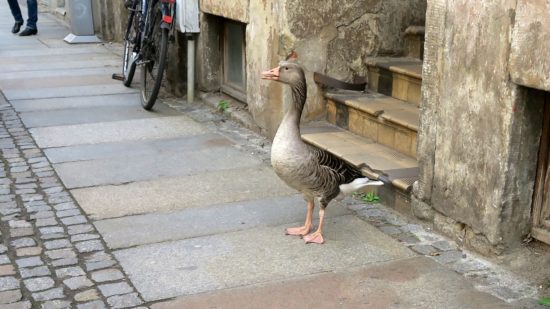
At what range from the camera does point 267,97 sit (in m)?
6.84

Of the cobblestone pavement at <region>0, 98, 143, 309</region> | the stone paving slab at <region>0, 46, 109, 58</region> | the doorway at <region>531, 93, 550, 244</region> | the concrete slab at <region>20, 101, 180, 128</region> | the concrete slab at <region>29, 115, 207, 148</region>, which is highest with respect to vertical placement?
the doorway at <region>531, 93, 550, 244</region>

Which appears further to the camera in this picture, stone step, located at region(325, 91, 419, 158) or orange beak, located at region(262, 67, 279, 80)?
stone step, located at region(325, 91, 419, 158)

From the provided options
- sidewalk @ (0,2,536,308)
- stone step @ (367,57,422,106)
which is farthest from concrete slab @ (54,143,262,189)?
stone step @ (367,57,422,106)

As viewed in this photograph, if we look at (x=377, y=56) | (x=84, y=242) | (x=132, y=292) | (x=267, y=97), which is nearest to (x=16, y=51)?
(x=267, y=97)

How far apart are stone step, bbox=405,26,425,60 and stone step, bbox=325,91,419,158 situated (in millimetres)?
606

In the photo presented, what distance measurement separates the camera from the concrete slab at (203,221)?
15.1ft

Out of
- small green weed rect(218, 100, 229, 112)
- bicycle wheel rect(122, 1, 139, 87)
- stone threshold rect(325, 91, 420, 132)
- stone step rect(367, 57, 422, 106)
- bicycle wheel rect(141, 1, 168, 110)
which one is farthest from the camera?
bicycle wheel rect(122, 1, 139, 87)

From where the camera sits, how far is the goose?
425 centimetres

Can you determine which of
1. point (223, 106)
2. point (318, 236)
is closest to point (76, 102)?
point (223, 106)

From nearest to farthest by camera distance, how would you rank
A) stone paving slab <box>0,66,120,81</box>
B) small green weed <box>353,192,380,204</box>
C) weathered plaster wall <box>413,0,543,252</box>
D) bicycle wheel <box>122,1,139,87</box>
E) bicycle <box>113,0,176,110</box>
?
weathered plaster wall <box>413,0,543,252</box> → small green weed <box>353,192,380,204</box> → bicycle <box>113,0,176,110</box> → bicycle wheel <box>122,1,139,87</box> → stone paving slab <box>0,66,120,81</box>

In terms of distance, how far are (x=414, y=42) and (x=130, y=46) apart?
4.00m

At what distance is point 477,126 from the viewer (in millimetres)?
4125

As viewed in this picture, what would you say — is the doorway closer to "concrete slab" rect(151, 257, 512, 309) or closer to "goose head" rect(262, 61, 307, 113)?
"concrete slab" rect(151, 257, 512, 309)

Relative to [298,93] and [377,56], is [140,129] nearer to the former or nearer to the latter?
[377,56]
